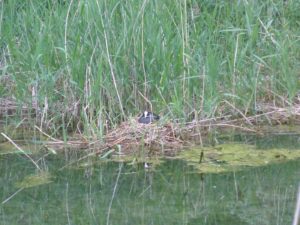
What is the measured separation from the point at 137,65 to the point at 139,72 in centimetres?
5

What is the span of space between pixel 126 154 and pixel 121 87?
0.53 metres

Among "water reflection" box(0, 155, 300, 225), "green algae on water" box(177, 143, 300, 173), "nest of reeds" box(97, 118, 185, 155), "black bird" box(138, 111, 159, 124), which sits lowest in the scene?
"water reflection" box(0, 155, 300, 225)

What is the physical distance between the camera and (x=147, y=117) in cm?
429

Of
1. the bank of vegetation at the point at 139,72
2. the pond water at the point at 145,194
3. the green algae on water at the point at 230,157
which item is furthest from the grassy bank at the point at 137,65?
the pond water at the point at 145,194

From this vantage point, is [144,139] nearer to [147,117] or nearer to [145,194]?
[147,117]

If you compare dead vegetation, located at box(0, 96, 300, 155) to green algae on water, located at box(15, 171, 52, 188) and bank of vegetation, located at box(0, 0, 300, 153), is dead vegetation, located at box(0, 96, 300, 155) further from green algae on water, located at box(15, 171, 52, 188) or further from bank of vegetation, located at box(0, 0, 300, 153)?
green algae on water, located at box(15, 171, 52, 188)

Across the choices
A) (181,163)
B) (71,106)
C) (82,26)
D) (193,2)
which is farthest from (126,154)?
(193,2)

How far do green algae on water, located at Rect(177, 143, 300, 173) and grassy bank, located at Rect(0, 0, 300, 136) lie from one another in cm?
31

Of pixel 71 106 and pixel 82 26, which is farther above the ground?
pixel 82 26

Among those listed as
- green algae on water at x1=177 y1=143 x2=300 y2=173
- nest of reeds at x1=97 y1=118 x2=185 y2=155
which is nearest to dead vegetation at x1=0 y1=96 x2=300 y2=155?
nest of reeds at x1=97 y1=118 x2=185 y2=155

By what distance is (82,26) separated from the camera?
4.59m

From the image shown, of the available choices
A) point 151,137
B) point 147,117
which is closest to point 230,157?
point 151,137

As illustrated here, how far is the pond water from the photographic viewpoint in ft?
10.4

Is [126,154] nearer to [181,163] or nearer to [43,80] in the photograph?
[181,163]
